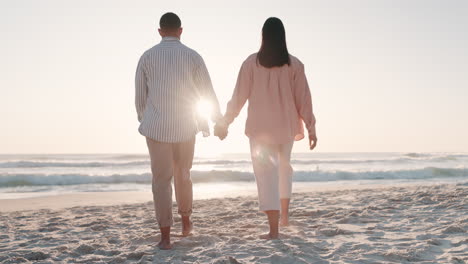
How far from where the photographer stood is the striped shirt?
354 centimetres

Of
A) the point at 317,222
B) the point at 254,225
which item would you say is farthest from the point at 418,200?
the point at 254,225

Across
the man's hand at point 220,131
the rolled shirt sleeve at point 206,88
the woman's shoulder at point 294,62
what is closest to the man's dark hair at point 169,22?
the rolled shirt sleeve at point 206,88

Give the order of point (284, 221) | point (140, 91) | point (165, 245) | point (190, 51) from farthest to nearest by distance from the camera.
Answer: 1. point (284, 221)
2. point (190, 51)
3. point (140, 91)
4. point (165, 245)

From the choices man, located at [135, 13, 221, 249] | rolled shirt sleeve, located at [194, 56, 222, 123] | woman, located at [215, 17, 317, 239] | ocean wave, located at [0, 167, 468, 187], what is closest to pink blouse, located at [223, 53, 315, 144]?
woman, located at [215, 17, 317, 239]

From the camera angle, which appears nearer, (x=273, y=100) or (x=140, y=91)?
(x=140, y=91)

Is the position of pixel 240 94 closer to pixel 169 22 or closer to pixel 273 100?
pixel 273 100

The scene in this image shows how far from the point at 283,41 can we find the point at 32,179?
43.2 ft

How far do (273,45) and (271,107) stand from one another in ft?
1.75

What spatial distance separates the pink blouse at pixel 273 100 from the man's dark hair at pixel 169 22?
2.28 ft

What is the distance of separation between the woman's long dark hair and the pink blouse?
62 mm

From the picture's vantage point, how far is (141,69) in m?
3.65

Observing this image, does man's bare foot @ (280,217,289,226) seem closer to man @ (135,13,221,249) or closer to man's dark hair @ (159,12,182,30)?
man @ (135,13,221,249)

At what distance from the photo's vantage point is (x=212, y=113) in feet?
12.5

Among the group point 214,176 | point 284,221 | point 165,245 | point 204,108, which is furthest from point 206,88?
point 214,176
